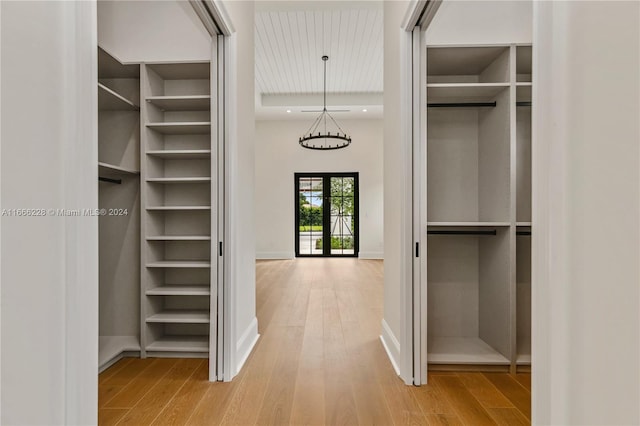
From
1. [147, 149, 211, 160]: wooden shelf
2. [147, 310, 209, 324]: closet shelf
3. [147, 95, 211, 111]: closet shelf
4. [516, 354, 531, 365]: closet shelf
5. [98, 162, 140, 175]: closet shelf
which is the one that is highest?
[147, 95, 211, 111]: closet shelf

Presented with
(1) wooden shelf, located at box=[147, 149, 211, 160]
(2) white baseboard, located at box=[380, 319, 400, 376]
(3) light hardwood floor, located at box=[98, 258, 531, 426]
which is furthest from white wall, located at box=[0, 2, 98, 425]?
(2) white baseboard, located at box=[380, 319, 400, 376]

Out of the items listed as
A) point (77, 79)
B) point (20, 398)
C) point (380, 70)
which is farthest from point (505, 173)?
Answer: point (380, 70)

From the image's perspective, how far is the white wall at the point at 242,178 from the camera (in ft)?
7.61

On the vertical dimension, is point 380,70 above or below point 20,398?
above

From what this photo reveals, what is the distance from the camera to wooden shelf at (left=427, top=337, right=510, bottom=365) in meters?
2.43

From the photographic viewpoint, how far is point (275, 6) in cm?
406

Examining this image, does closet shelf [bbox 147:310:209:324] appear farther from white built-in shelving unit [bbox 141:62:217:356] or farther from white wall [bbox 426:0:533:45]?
white wall [bbox 426:0:533:45]

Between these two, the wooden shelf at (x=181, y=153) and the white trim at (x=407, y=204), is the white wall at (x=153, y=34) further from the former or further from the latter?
the white trim at (x=407, y=204)

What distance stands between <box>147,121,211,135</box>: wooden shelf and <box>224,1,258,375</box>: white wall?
0.37 metres

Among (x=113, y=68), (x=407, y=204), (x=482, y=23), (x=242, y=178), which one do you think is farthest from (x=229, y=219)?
(x=482, y=23)

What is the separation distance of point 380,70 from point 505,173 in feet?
14.6

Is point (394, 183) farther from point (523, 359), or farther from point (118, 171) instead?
point (118, 171)
